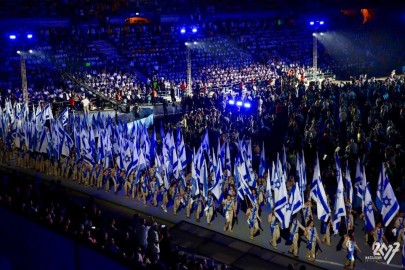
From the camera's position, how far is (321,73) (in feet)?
154

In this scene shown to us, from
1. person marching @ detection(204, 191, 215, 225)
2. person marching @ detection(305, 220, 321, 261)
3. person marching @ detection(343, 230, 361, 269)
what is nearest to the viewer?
person marching @ detection(343, 230, 361, 269)

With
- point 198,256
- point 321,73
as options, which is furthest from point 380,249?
point 321,73

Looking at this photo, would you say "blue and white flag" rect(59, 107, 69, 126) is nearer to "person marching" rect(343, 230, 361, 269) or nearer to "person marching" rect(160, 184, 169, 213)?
"person marching" rect(160, 184, 169, 213)

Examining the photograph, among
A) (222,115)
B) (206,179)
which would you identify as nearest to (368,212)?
(206,179)

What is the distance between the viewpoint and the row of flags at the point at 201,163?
13.5 meters

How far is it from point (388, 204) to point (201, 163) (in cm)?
599

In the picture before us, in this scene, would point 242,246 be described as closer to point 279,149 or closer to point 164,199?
point 164,199

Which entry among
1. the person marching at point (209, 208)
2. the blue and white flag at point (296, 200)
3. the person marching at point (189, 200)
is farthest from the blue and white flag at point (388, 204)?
the person marching at point (189, 200)

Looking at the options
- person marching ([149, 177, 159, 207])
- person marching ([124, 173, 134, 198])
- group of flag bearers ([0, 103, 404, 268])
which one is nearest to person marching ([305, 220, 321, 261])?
group of flag bearers ([0, 103, 404, 268])

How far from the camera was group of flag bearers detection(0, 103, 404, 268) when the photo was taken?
43.8ft

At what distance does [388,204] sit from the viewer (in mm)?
12688

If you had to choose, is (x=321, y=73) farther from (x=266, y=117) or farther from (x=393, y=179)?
(x=393, y=179)

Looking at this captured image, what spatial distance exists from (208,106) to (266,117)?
299 inches

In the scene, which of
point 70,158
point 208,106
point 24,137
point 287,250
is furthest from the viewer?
point 208,106
